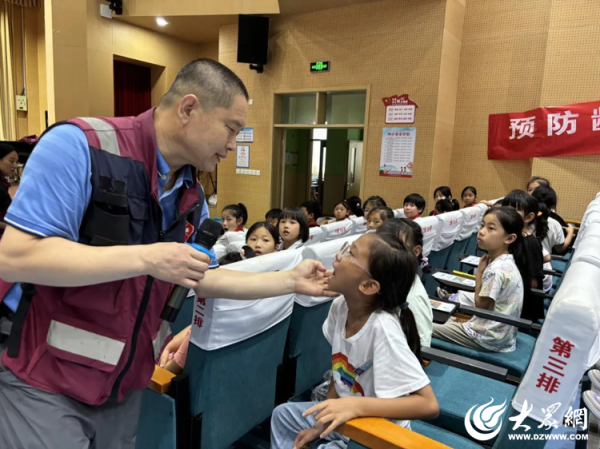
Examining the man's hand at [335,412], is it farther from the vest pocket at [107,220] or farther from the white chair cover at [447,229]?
the white chair cover at [447,229]

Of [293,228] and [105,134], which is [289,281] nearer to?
[105,134]

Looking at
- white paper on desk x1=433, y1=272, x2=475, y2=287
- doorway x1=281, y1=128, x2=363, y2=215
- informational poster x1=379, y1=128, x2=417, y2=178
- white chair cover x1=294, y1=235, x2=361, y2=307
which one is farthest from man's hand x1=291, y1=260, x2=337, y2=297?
doorway x1=281, y1=128, x2=363, y2=215

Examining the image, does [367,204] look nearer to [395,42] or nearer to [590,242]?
[395,42]

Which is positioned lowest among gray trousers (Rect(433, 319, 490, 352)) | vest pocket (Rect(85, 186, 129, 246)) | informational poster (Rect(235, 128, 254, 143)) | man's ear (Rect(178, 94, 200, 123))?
gray trousers (Rect(433, 319, 490, 352))

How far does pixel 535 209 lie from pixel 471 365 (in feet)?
6.77

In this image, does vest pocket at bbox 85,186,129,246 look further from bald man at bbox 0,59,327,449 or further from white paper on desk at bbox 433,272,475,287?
white paper on desk at bbox 433,272,475,287

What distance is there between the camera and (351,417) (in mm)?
1075

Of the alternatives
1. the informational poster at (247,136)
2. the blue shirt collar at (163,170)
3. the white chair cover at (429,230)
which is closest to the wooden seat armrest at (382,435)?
the blue shirt collar at (163,170)

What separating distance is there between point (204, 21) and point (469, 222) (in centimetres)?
576

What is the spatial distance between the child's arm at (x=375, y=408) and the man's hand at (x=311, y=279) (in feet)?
1.05

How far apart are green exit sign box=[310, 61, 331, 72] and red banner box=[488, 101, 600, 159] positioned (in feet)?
8.34

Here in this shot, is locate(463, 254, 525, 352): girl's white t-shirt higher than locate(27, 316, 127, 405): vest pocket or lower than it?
lower

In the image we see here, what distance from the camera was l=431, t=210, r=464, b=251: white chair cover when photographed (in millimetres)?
3205

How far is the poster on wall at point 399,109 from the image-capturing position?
584 centimetres
